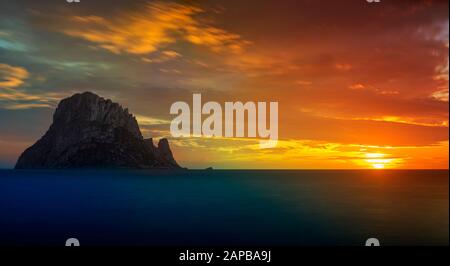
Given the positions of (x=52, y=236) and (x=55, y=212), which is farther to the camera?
(x=55, y=212)

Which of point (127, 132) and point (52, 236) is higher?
point (127, 132)

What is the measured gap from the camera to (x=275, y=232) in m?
8.56

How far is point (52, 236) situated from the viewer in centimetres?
970

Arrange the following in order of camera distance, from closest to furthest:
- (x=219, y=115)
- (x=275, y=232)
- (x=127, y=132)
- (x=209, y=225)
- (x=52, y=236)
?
(x=219, y=115)
(x=275, y=232)
(x=52, y=236)
(x=209, y=225)
(x=127, y=132)
